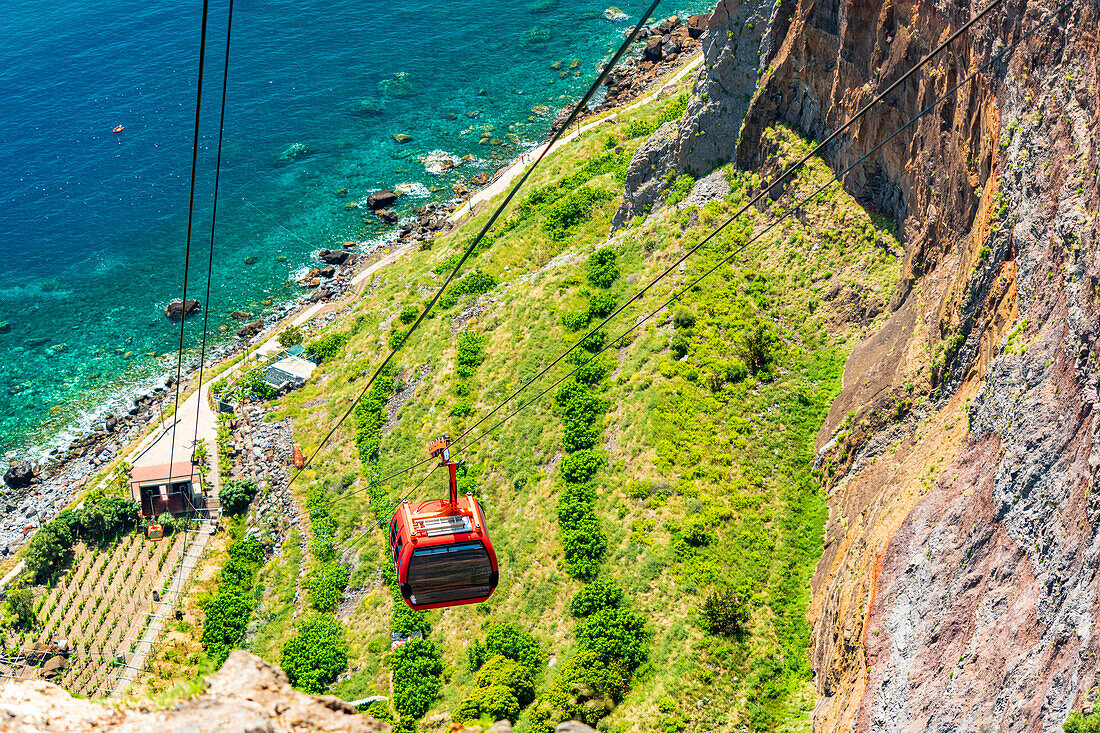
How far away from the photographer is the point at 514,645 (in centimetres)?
3794

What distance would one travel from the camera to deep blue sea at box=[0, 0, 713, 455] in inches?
3580

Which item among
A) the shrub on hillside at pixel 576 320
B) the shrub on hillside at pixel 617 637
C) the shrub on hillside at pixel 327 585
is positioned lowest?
the shrub on hillside at pixel 327 585

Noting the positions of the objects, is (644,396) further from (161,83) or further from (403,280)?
(161,83)

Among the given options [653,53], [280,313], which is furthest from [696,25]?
[280,313]

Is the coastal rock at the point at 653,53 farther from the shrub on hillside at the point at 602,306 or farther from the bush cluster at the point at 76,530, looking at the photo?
the bush cluster at the point at 76,530

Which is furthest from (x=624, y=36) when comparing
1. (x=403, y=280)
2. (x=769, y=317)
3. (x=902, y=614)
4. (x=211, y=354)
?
(x=902, y=614)

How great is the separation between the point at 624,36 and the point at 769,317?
88472 mm

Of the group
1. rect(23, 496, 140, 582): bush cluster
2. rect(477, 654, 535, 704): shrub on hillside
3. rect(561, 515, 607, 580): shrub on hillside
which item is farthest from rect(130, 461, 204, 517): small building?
rect(477, 654, 535, 704): shrub on hillside

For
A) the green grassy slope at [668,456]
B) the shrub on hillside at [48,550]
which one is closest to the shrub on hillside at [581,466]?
the green grassy slope at [668,456]

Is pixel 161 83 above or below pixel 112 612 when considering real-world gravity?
above

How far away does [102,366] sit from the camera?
86.6 meters

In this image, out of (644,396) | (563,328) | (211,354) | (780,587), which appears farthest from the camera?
(211,354)

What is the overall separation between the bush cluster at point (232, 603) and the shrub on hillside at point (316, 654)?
5653mm

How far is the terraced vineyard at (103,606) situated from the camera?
5366cm
